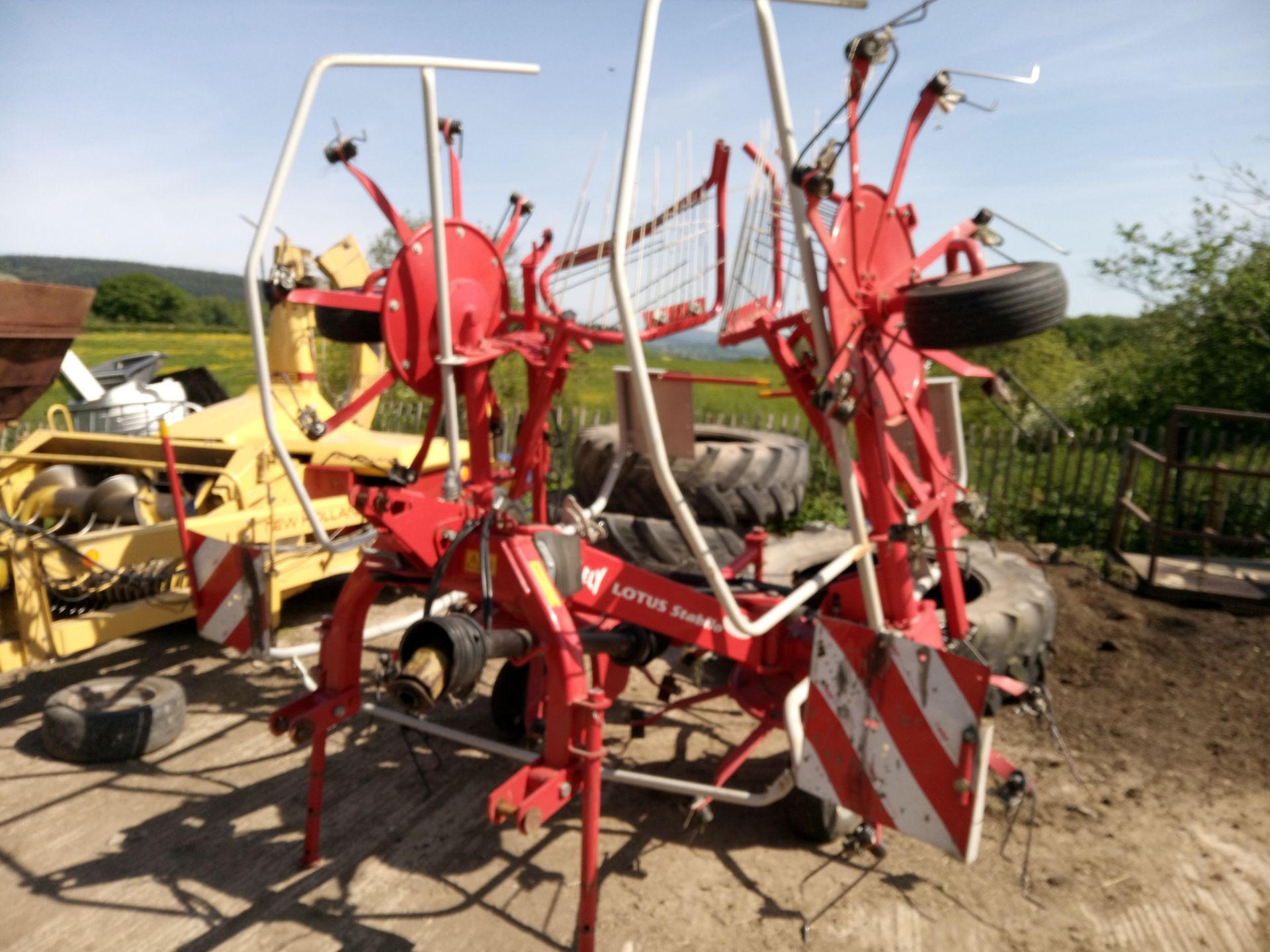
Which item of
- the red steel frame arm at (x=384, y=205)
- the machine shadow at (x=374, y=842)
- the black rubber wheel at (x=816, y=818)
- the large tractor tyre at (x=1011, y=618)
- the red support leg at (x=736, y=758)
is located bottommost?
the machine shadow at (x=374, y=842)

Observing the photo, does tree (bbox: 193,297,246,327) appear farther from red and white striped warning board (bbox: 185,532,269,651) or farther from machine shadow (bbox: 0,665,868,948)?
machine shadow (bbox: 0,665,868,948)

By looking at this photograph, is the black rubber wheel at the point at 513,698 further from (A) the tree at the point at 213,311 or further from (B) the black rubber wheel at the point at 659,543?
(A) the tree at the point at 213,311

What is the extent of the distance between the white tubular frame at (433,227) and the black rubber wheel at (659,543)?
2.56 m

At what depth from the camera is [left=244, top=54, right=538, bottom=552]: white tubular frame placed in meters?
2.54

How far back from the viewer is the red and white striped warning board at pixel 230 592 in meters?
3.75

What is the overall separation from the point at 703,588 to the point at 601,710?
48.3 inches

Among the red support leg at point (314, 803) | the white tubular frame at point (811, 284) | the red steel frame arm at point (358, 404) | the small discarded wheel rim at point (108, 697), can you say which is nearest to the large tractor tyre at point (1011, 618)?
the white tubular frame at point (811, 284)

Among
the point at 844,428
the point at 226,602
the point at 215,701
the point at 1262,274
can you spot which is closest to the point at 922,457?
the point at 844,428

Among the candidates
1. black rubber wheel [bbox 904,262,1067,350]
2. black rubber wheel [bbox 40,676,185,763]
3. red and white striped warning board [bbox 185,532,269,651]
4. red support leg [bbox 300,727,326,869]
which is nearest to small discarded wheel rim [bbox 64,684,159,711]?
black rubber wheel [bbox 40,676,185,763]

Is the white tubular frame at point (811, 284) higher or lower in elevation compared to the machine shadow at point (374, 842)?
higher

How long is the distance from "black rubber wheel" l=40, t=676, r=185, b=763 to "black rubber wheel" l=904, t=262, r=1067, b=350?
145 inches

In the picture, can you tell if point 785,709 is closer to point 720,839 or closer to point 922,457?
point 720,839

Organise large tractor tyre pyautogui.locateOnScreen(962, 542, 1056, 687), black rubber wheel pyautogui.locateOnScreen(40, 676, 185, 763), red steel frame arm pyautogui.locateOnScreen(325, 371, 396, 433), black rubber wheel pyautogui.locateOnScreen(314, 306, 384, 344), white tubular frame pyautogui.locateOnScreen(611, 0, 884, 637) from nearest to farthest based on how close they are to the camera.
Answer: white tubular frame pyautogui.locateOnScreen(611, 0, 884, 637), red steel frame arm pyautogui.locateOnScreen(325, 371, 396, 433), black rubber wheel pyautogui.locateOnScreen(314, 306, 384, 344), black rubber wheel pyautogui.locateOnScreen(40, 676, 185, 763), large tractor tyre pyautogui.locateOnScreen(962, 542, 1056, 687)

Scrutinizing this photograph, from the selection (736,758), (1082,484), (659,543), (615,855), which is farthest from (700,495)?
(1082,484)
